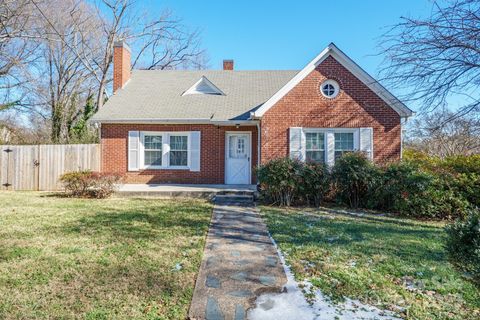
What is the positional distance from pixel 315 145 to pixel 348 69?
284 centimetres

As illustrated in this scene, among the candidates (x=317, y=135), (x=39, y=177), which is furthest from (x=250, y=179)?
(x=39, y=177)

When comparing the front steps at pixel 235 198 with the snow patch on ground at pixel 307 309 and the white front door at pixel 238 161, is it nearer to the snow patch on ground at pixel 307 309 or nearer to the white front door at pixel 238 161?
the white front door at pixel 238 161

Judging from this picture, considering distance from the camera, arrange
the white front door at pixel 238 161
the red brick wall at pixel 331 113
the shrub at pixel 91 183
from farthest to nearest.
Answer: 1. the white front door at pixel 238 161
2. the red brick wall at pixel 331 113
3. the shrub at pixel 91 183

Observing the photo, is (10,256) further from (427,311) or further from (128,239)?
(427,311)

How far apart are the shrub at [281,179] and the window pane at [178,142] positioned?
4.34 metres

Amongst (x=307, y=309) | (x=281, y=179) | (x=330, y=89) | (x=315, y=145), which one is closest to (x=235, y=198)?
(x=281, y=179)

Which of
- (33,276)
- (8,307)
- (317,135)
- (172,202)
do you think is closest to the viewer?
(8,307)

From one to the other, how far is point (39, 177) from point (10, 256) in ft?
31.2

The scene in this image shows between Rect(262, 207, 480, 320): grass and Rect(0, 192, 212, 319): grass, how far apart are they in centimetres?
166

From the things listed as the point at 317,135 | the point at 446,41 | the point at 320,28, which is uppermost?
the point at 320,28

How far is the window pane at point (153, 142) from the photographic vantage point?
1309 centimetres

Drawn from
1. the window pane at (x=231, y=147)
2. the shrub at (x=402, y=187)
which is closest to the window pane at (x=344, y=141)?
the shrub at (x=402, y=187)

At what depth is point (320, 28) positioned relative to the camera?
10.6 meters

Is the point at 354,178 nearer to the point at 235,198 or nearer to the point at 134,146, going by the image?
the point at 235,198
